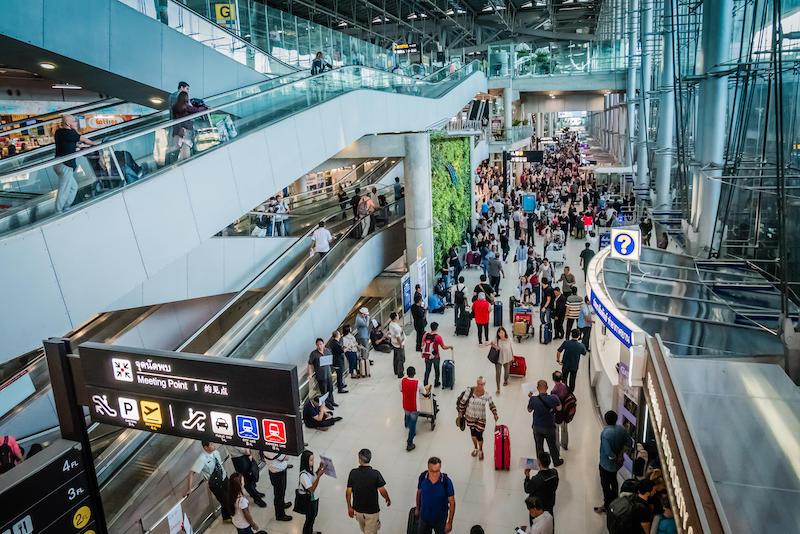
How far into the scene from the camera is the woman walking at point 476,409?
8523 millimetres

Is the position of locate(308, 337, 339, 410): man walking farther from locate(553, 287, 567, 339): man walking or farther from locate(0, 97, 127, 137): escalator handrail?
locate(0, 97, 127, 137): escalator handrail

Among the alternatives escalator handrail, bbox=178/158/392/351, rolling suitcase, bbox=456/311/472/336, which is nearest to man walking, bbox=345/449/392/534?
escalator handrail, bbox=178/158/392/351

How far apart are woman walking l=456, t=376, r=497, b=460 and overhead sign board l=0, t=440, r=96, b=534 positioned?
5204 millimetres

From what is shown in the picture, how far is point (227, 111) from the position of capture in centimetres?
1091

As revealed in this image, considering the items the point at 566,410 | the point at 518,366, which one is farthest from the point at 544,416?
the point at 518,366

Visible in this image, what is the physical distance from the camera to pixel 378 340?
13367 millimetres

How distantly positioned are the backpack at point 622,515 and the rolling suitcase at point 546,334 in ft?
23.7

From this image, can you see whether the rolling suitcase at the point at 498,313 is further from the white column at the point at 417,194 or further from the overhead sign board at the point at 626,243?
the overhead sign board at the point at 626,243

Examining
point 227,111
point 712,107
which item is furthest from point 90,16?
point 712,107

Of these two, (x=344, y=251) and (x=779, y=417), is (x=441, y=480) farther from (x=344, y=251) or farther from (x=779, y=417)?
(x=344, y=251)

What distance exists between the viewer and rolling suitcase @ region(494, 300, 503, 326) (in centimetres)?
1439

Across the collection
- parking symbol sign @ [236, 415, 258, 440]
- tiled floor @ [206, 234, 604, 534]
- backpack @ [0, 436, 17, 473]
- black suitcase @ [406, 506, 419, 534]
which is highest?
parking symbol sign @ [236, 415, 258, 440]

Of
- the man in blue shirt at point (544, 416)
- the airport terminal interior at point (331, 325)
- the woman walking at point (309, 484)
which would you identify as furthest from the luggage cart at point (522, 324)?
the woman walking at point (309, 484)

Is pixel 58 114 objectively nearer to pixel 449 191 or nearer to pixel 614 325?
pixel 614 325
